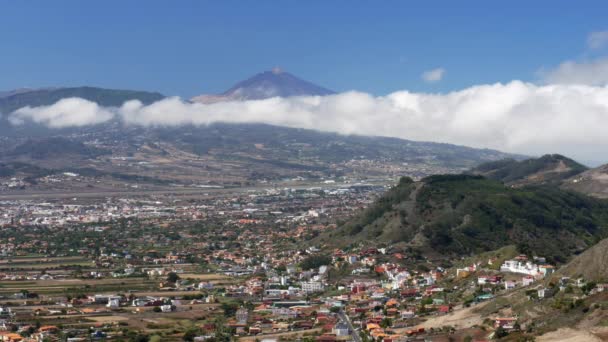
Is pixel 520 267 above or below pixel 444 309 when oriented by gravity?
above

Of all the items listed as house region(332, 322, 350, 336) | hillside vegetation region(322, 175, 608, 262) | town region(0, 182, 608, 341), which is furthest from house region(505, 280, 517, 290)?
hillside vegetation region(322, 175, 608, 262)

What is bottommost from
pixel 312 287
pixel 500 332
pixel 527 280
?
pixel 312 287

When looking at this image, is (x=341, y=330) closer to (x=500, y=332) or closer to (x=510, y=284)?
(x=500, y=332)

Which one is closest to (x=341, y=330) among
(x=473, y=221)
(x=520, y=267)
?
(x=520, y=267)

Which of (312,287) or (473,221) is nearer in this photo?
(312,287)

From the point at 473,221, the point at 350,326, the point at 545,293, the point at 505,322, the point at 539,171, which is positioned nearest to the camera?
the point at 505,322

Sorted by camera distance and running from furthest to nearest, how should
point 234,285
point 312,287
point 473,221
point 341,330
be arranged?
point 473,221 < point 234,285 < point 312,287 < point 341,330

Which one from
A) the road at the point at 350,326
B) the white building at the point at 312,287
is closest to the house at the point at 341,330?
the road at the point at 350,326

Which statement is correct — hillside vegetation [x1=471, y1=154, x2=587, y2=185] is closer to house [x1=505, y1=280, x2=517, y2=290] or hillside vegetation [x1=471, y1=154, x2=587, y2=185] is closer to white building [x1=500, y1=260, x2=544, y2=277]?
white building [x1=500, y1=260, x2=544, y2=277]

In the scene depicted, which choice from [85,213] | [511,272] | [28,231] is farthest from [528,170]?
[511,272]
